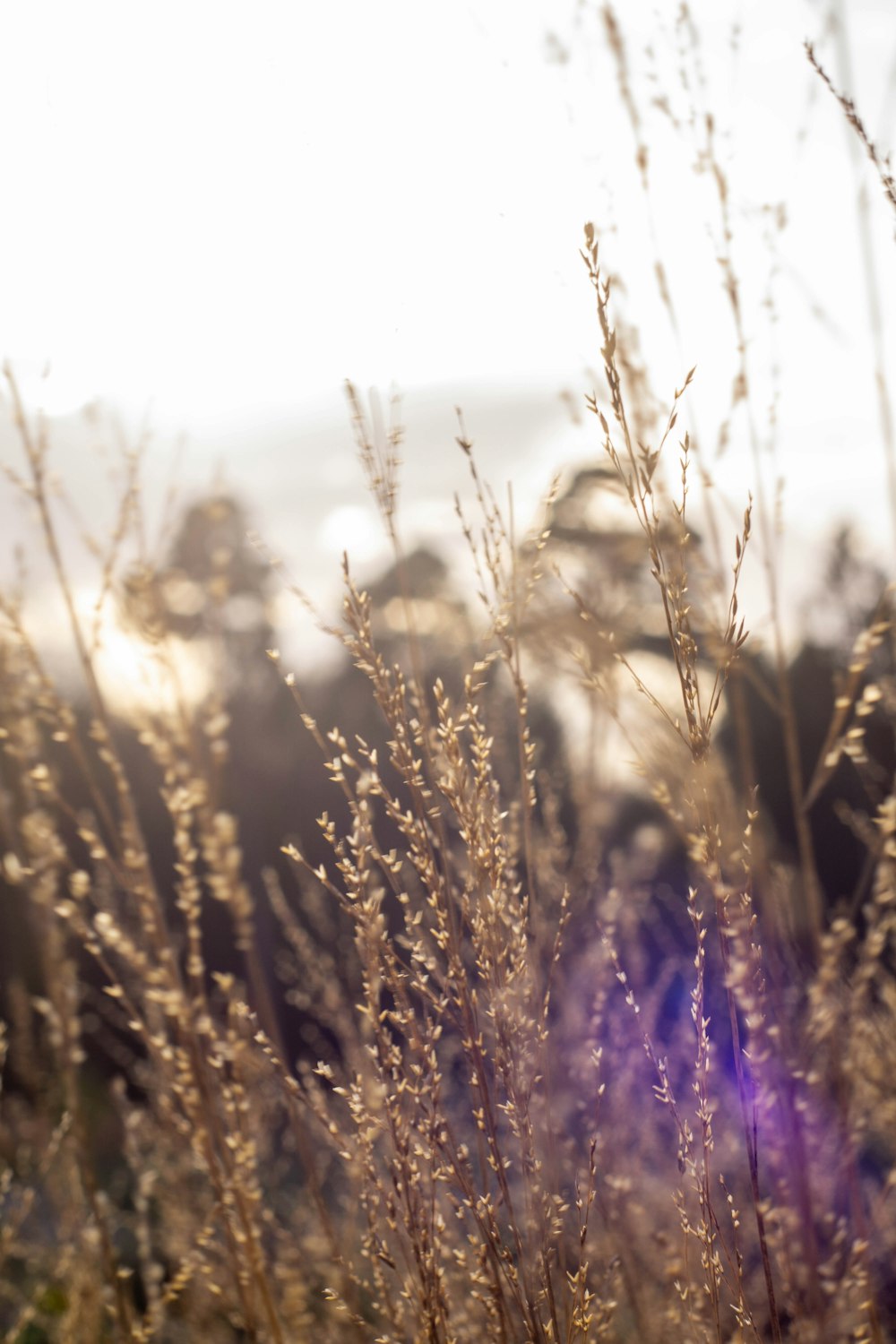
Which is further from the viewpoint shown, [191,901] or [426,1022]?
[191,901]

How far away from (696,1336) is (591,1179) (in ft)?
1.10

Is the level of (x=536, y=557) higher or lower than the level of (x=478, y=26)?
lower

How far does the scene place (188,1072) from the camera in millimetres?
1309

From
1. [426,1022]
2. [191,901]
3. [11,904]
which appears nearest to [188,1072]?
[191,901]

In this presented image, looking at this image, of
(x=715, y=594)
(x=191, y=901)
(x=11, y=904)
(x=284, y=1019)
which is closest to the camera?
(x=191, y=901)

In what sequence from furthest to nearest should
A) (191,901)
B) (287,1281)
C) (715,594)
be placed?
(287,1281) → (715,594) → (191,901)

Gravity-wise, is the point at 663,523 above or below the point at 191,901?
above

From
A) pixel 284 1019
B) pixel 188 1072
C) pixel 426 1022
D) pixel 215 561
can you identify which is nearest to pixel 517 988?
pixel 426 1022

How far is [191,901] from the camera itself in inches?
56.4

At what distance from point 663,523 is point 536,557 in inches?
24.9

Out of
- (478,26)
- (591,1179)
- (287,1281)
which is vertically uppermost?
(478,26)

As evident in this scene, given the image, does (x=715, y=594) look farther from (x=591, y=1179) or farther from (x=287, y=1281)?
(x=287, y=1281)

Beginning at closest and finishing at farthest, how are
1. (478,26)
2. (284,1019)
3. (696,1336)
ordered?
(696,1336), (478,26), (284,1019)

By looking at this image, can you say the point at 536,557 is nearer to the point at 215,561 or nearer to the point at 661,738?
the point at 661,738
